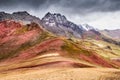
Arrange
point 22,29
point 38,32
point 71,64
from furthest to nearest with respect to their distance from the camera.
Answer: point 22,29, point 38,32, point 71,64

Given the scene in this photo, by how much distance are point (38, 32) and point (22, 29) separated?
17246 mm

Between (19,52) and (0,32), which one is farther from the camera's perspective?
(0,32)

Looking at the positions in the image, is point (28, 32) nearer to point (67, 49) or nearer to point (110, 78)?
point (67, 49)

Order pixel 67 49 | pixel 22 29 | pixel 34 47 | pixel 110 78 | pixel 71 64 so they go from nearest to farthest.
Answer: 1. pixel 110 78
2. pixel 71 64
3. pixel 67 49
4. pixel 34 47
5. pixel 22 29

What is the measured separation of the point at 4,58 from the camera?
451ft

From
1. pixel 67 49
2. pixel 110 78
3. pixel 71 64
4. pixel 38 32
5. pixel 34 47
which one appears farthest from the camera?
pixel 38 32

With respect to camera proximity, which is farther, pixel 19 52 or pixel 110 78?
pixel 19 52

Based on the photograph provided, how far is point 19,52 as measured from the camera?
136250 mm

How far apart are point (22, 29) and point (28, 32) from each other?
10.4 meters

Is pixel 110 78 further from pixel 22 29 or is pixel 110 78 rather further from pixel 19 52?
pixel 22 29

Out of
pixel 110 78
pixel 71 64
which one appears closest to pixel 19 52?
pixel 71 64

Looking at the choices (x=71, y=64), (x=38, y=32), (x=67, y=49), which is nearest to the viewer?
(x=71, y=64)

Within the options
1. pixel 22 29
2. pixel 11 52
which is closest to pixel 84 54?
pixel 11 52

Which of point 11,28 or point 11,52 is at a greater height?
point 11,28
